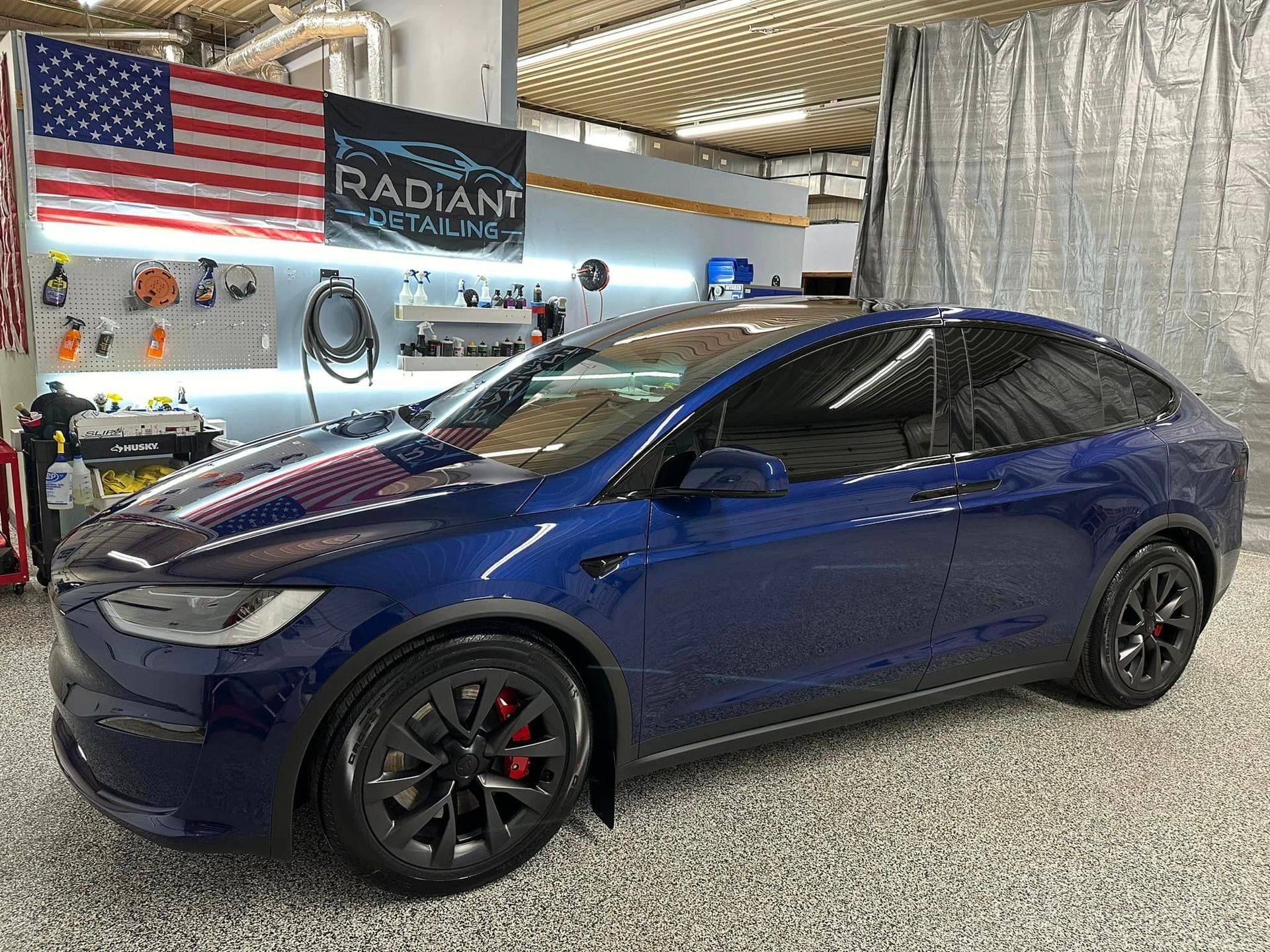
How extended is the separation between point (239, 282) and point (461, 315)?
150 centimetres

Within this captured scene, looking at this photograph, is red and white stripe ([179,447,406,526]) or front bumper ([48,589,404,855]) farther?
red and white stripe ([179,447,406,526])

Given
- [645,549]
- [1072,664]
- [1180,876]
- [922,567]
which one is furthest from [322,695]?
[1072,664]

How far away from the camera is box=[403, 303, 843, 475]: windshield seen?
2.10 metres

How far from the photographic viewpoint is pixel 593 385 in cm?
237

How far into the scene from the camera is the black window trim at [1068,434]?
8.01 ft

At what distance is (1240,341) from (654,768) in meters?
4.91

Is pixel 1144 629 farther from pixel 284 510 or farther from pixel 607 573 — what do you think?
pixel 284 510

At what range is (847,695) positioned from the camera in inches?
91.8

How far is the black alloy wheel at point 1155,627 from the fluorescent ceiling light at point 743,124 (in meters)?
10.9

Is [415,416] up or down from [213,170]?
down

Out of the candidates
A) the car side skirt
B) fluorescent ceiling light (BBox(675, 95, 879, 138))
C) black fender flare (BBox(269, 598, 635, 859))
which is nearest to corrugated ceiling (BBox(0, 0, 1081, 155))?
fluorescent ceiling light (BBox(675, 95, 879, 138))

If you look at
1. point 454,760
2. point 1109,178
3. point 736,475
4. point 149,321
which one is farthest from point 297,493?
point 1109,178

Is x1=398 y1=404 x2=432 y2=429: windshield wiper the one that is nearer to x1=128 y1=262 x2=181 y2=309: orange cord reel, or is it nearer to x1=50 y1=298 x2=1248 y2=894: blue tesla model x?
x1=50 y1=298 x2=1248 y2=894: blue tesla model x

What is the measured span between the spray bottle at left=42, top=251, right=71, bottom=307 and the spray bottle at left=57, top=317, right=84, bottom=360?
92 millimetres
